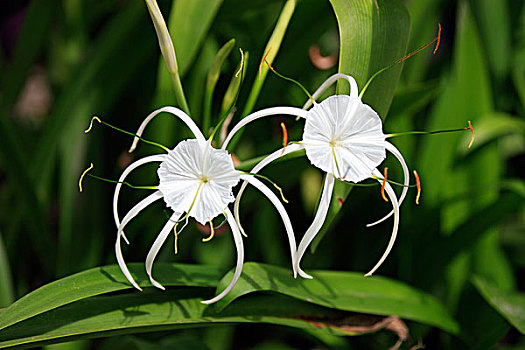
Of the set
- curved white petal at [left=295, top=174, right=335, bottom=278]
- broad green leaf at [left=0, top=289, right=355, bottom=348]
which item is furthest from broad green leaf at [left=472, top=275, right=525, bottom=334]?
curved white petal at [left=295, top=174, right=335, bottom=278]

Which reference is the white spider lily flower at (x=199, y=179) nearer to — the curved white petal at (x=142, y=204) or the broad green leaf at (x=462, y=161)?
the curved white petal at (x=142, y=204)

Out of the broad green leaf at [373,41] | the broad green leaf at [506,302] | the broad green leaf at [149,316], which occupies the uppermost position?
the broad green leaf at [373,41]

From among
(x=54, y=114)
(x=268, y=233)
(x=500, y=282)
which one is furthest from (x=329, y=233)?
(x=54, y=114)

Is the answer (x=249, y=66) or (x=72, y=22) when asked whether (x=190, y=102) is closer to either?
(x=249, y=66)

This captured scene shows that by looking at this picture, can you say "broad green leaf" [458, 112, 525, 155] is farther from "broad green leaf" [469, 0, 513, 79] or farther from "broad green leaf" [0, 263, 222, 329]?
"broad green leaf" [0, 263, 222, 329]

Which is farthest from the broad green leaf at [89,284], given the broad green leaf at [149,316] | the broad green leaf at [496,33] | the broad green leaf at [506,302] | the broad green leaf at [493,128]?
the broad green leaf at [496,33]

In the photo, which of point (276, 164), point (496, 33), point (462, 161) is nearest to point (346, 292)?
point (276, 164)

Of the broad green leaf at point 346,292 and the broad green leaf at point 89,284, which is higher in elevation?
the broad green leaf at point 89,284
